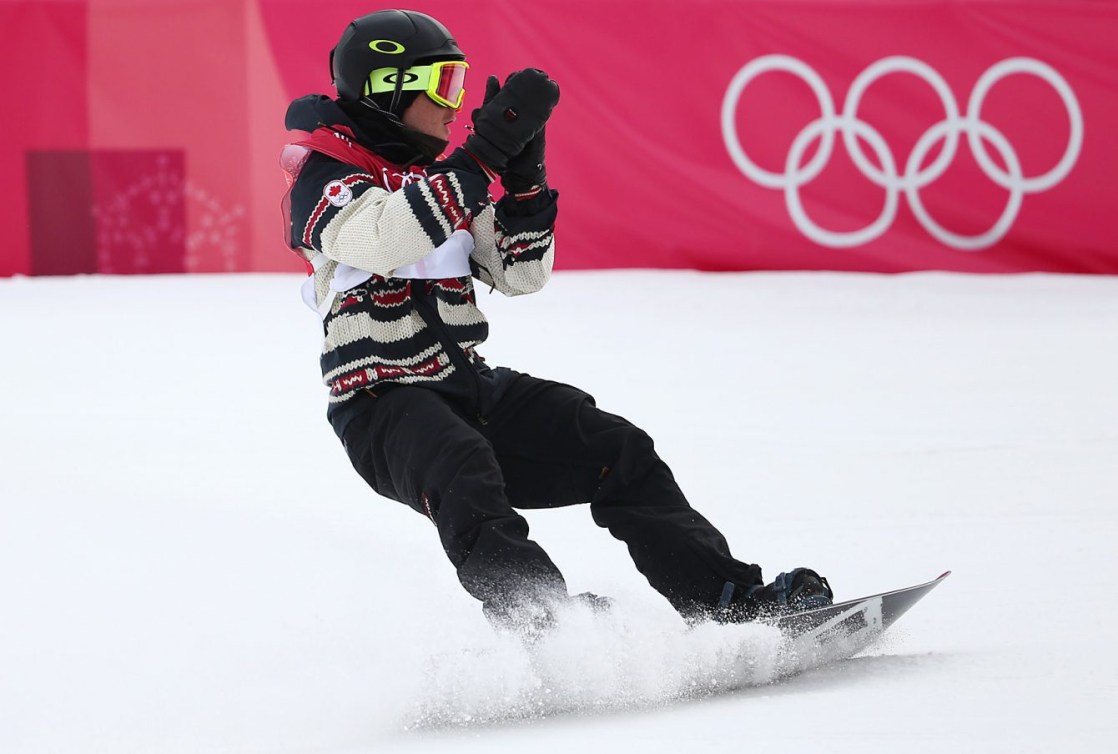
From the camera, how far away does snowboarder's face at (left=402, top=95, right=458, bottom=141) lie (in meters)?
3.40

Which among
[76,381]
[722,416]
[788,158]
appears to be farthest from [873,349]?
[76,381]

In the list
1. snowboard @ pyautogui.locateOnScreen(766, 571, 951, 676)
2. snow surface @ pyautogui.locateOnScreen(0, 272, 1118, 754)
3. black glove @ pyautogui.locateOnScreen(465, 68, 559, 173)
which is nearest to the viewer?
snow surface @ pyautogui.locateOnScreen(0, 272, 1118, 754)

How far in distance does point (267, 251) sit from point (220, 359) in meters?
2.02

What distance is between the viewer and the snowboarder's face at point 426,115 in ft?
11.2

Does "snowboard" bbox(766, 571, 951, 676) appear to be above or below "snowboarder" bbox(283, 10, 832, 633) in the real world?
below

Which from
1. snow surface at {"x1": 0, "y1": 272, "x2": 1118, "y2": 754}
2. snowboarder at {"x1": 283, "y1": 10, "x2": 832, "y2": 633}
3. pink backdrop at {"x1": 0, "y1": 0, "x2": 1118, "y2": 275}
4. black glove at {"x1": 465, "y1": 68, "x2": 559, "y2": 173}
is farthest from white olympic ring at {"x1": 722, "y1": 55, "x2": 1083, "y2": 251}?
black glove at {"x1": 465, "y1": 68, "x2": 559, "y2": 173}

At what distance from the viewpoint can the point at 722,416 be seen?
596 centimetres

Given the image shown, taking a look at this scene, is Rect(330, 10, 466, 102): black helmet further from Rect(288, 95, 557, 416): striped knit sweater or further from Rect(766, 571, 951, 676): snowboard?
Rect(766, 571, 951, 676): snowboard

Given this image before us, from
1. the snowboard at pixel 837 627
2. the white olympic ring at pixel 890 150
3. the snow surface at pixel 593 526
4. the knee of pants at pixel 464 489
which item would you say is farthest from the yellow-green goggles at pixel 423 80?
the white olympic ring at pixel 890 150

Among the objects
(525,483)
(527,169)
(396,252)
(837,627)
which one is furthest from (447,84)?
(837,627)

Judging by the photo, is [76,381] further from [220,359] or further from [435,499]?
[435,499]

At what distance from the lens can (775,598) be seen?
Result: 3131mm

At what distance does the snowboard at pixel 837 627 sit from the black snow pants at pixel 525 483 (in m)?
0.21

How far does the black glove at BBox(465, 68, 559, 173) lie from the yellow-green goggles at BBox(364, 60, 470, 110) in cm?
26
